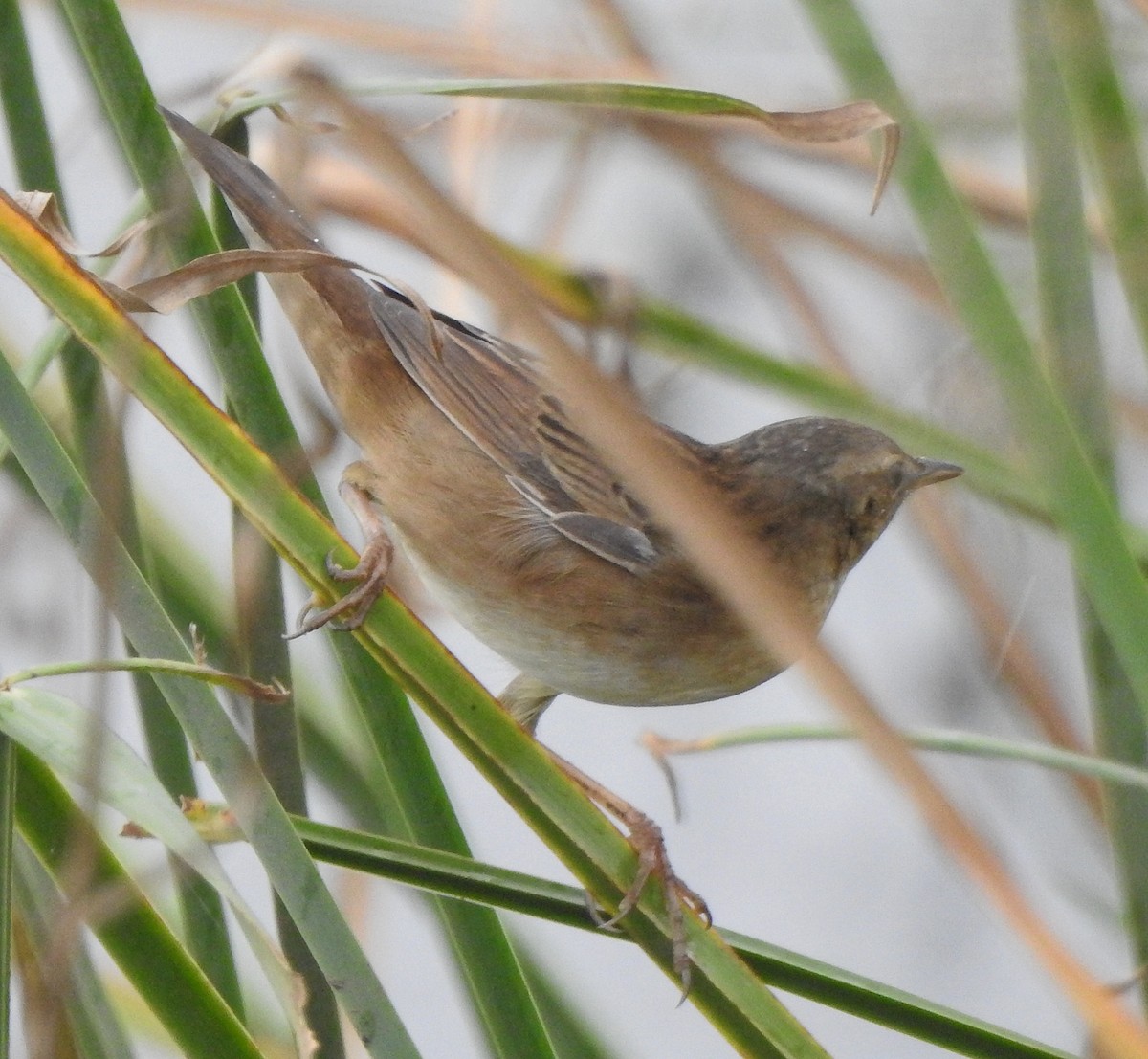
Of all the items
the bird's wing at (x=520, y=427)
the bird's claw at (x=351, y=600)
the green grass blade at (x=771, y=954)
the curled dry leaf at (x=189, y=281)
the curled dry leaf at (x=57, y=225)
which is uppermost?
the bird's wing at (x=520, y=427)

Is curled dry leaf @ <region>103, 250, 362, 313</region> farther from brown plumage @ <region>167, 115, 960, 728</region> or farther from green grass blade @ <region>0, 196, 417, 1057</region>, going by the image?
brown plumage @ <region>167, 115, 960, 728</region>

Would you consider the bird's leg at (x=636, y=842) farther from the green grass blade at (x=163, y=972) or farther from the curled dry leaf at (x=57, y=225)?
the curled dry leaf at (x=57, y=225)

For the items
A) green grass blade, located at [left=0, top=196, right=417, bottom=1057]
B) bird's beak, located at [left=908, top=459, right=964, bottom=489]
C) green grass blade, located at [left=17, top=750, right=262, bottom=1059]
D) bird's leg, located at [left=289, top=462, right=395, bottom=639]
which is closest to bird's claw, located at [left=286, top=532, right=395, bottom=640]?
bird's leg, located at [left=289, top=462, right=395, bottom=639]

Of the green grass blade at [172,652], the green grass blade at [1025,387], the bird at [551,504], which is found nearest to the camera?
the green grass blade at [172,652]

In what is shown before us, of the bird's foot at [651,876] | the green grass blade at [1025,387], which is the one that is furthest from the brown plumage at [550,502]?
the green grass blade at [1025,387]

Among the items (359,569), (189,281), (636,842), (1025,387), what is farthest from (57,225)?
(636,842)

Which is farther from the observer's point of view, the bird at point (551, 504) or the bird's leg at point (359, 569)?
the bird at point (551, 504)

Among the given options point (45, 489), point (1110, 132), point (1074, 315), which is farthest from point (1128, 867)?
point (45, 489)

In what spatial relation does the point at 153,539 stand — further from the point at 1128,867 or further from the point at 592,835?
the point at 1128,867
